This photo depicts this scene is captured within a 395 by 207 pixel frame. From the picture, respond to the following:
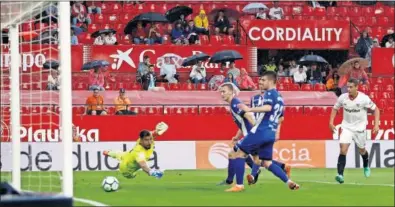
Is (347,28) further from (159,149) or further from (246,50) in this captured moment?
(159,149)

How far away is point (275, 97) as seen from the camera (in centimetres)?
1552

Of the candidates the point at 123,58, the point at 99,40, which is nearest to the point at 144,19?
the point at 123,58

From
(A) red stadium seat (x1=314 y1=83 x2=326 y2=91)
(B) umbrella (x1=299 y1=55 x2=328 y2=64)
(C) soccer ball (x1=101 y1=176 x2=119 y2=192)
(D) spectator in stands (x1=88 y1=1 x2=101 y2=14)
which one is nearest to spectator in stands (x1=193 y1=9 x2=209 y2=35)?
(D) spectator in stands (x1=88 y1=1 x2=101 y2=14)

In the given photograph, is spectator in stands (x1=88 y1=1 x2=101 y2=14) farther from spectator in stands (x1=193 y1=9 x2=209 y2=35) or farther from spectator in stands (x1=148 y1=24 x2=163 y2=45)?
spectator in stands (x1=193 y1=9 x2=209 y2=35)

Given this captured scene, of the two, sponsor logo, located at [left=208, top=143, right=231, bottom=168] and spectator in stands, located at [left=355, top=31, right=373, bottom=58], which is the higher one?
spectator in stands, located at [left=355, top=31, right=373, bottom=58]

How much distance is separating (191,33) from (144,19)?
1.47 meters

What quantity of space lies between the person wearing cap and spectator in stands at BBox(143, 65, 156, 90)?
1.42 meters

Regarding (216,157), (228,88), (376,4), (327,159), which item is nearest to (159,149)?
(216,157)

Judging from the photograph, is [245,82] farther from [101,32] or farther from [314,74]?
[101,32]

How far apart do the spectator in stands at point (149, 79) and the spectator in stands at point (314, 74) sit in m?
5.04

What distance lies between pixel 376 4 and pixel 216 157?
12.3 meters

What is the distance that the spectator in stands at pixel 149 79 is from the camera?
28266 millimetres

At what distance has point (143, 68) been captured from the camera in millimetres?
28844

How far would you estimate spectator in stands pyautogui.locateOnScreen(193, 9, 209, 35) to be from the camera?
31.5m
